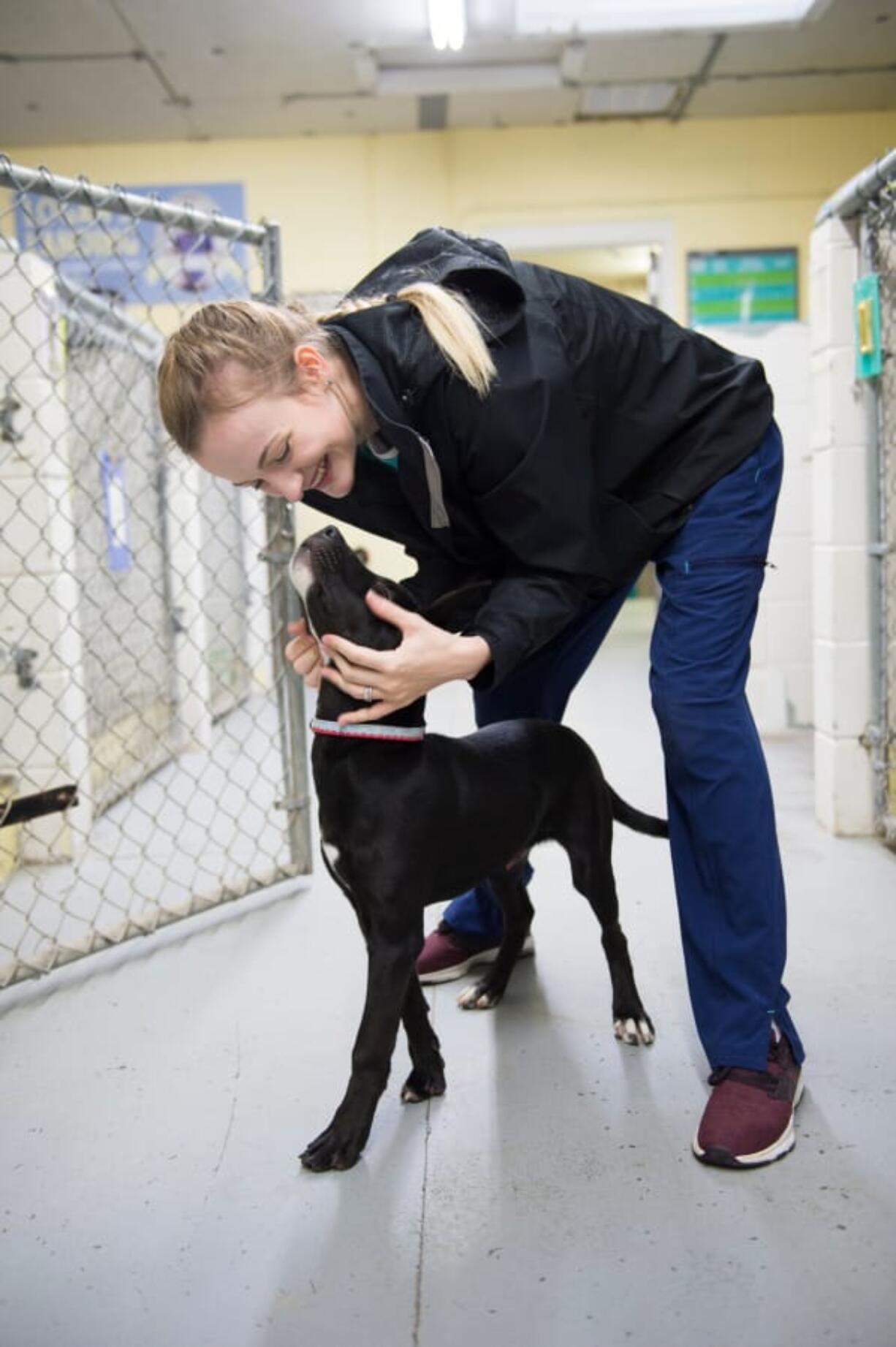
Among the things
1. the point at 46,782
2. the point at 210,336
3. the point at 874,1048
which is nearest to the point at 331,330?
the point at 210,336

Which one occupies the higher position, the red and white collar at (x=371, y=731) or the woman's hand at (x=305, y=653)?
the woman's hand at (x=305, y=653)

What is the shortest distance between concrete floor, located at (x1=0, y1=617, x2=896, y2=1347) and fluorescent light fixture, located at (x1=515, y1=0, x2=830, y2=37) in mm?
4632

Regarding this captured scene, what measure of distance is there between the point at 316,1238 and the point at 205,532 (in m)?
3.49

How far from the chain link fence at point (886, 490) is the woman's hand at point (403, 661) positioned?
1.63 metres

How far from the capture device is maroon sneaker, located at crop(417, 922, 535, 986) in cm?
195

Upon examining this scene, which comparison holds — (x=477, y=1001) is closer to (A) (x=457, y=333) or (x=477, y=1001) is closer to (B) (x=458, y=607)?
(B) (x=458, y=607)

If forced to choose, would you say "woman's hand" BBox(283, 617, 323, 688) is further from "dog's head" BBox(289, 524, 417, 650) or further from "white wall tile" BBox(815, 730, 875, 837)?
"white wall tile" BBox(815, 730, 875, 837)

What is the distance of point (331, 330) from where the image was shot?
1.31 meters

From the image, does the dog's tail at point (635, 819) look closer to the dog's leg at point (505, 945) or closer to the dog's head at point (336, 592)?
the dog's leg at point (505, 945)

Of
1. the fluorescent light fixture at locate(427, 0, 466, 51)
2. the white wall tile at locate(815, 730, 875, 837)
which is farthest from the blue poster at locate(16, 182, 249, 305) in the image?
the white wall tile at locate(815, 730, 875, 837)

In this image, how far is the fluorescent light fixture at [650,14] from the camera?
4992 mm

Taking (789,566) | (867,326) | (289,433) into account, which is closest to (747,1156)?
(289,433)

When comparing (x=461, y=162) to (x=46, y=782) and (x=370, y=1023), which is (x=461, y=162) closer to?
(x=46, y=782)

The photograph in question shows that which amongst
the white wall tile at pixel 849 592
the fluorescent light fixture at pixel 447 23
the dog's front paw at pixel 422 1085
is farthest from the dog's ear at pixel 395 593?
the fluorescent light fixture at pixel 447 23
